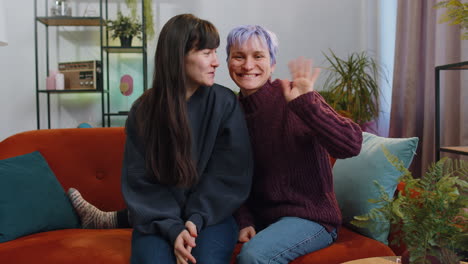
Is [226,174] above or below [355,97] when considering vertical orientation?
below

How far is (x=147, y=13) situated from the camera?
3859 mm

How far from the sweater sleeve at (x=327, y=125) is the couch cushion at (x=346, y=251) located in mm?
306

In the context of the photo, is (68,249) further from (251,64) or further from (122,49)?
(122,49)

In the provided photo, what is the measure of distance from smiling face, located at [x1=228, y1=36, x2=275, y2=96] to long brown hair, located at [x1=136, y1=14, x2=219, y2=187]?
0.10 m

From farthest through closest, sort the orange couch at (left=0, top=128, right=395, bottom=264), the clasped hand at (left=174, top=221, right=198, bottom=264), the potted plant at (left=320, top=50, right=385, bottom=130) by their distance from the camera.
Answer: the potted plant at (left=320, top=50, right=385, bottom=130) < the orange couch at (left=0, top=128, right=395, bottom=264) < the clasped hand at (left=174, top=221, right=198, bottom=264)

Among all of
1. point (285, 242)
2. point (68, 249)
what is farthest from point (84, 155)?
point (285, 242)

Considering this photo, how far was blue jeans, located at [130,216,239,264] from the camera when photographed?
1211 mm

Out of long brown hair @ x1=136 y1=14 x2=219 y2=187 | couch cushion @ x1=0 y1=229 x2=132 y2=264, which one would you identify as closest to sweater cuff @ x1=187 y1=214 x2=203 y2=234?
long brown hair @ x1=136 y1=14 x2=219 y2=187

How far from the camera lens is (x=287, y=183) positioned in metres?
1.39

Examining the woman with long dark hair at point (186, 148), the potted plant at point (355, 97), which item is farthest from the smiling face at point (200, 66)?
the potted plant at point (355, 97)

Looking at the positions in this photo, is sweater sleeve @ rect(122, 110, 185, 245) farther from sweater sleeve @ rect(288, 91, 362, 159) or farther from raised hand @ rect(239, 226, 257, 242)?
sweater sleeve @ rect(288, 91, 362, 159)

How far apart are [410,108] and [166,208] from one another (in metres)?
2.05

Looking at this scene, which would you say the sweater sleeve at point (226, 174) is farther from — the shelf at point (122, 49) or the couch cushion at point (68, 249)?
the shelf at point (122, 49)

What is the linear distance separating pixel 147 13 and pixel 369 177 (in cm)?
297
